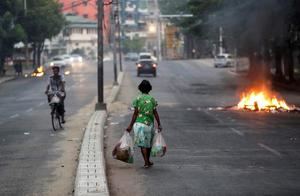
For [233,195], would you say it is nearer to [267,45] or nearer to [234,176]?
[234,176]

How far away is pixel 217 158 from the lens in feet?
42.4

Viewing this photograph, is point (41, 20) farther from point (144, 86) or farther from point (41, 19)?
point (144, 86)

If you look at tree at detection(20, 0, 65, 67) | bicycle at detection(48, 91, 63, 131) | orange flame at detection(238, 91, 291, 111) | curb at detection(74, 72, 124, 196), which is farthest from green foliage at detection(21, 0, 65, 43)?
curb at detection(74, 72, 124, 196)

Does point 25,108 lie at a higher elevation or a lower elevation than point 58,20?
lower

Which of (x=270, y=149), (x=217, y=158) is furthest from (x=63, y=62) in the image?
(x=217, y=158)

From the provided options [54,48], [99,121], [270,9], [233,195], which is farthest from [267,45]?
[54,48]

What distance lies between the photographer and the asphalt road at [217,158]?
9953 millimetres

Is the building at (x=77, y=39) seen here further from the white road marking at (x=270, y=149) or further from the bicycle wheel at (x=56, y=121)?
the white road marking at (x=270, y=149)

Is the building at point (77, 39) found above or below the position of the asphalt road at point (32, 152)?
above

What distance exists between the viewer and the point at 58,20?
77.7 metres

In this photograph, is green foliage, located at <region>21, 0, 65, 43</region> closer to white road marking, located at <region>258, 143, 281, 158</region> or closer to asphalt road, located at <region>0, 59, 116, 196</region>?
asphalt road, located at <region>0, 59, 116, 196</region>

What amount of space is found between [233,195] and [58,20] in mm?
70016

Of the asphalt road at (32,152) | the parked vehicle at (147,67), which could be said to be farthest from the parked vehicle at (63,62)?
the asphalt road at (32,152)

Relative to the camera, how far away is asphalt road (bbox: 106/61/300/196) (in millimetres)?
9953
